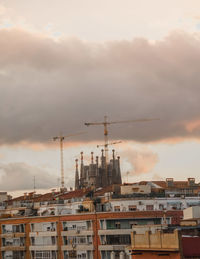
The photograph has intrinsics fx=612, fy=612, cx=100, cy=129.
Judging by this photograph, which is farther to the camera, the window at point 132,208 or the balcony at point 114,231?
the window at point 132,208

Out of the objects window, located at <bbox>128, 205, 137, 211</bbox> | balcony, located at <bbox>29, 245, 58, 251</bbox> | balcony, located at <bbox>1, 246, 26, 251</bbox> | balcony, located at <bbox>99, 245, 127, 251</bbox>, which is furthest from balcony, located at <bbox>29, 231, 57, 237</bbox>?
window, located at <bbox>128, 205, 137, 211</bbox>

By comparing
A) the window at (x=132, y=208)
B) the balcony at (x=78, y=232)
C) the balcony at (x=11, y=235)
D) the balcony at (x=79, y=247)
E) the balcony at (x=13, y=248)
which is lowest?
the balcony at (x=13, y=248)

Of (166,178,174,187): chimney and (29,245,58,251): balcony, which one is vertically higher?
(166,178,174,187): chimney

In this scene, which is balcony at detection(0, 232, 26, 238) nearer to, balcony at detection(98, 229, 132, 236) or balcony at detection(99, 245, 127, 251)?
balcony at detection(98, 229, 132, 236)

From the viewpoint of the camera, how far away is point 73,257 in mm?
104250

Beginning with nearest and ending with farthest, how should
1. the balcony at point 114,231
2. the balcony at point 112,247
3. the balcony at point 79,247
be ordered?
the balcony at point 112,247
the balcony at point 114,231
the balcony at point 79,247

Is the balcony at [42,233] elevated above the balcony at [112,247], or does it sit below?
above

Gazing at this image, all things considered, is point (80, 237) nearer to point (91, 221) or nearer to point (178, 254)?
point (91, 221)

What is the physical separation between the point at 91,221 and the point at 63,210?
47.5 ft

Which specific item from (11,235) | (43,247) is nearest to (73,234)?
(43,247)

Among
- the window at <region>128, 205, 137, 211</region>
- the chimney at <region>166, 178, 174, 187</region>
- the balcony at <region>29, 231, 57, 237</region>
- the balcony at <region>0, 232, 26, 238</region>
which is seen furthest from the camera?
the chimney at <region>166, 178, 174, 187</region>

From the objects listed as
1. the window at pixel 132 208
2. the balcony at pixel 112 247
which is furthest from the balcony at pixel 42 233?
the window at pixel 132 208


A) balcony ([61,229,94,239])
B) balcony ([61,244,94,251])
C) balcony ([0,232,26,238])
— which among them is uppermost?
balcony ([61,229,94,239])

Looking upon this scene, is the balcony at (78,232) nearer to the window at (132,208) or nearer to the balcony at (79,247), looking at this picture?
the balcony at (79,247)
